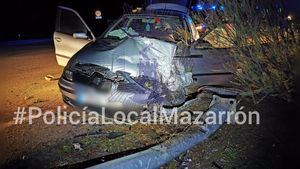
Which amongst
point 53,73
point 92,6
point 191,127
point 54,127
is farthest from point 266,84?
point 92,6

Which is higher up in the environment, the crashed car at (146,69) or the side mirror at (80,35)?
the side mirror at (80,35)

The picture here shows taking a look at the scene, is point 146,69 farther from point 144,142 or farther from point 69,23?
point 69,23

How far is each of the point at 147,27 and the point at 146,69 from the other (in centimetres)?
152

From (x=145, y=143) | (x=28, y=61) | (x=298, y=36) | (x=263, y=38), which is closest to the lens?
(x=145, y=143)

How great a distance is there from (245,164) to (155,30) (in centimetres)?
333

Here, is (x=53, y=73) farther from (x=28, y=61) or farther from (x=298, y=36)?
(x=298, y=36)

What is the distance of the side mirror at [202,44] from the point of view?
539 centimetres

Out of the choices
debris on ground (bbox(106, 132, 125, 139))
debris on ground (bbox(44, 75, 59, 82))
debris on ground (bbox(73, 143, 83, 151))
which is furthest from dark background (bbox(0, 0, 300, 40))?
debris on ground (bbox(73, 143, 83, 151))

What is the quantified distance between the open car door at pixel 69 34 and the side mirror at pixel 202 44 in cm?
216

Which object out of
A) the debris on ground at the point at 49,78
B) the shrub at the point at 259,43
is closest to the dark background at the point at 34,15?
the debris on ground at the point at 49,78

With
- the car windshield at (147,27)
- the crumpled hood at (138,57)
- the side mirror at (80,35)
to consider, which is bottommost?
the crumpled hood at (138,57)

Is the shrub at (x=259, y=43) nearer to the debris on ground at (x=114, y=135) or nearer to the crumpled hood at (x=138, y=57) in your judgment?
the crumpled hood at (x=138, y=57)

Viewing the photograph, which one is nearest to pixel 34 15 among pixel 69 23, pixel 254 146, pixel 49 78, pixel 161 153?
pixel 49 78

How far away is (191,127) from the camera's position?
4.40 metres
